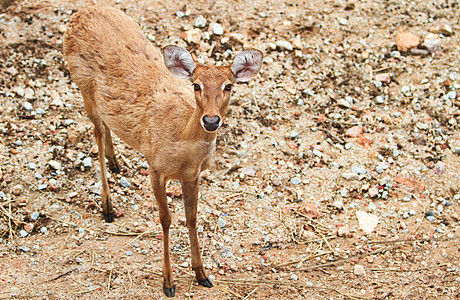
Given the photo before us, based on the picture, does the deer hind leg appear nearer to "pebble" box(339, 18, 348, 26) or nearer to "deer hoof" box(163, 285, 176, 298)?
"deer hoof" box(163, 285, 176, 298)

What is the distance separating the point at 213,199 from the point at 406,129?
3.33m

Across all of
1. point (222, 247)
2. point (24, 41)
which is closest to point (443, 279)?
point (222, 247)

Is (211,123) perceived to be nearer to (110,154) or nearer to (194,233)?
(194,233)

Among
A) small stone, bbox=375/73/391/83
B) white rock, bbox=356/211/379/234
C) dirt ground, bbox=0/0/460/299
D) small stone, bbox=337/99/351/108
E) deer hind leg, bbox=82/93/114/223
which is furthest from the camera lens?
small stone, bbox=375/73/391/83

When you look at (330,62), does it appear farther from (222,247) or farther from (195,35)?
(222,247)

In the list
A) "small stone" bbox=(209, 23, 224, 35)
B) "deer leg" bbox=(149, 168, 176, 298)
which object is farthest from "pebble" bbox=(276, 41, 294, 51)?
"deer leg" bbox=(149, 168, 176, 298)

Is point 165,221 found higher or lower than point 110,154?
higher

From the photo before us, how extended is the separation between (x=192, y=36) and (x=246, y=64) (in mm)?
3951

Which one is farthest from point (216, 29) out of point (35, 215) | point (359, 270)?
point (359, 270)

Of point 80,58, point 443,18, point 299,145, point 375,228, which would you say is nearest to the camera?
point 80,58

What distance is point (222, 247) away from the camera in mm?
6504

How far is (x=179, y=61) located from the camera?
5.26 meters

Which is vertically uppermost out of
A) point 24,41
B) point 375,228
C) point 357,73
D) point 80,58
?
point 80,58

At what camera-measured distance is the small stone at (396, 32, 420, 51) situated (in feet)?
30.9
